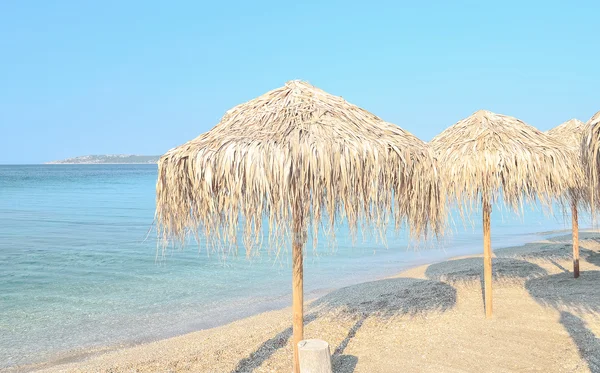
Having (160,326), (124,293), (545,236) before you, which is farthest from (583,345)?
(545,236)

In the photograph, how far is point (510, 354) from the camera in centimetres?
512

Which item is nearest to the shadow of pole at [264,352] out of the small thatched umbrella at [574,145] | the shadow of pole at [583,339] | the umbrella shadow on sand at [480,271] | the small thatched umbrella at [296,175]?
the small thatched umbrella at [296,175]

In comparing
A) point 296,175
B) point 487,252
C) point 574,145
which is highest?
point 574,145

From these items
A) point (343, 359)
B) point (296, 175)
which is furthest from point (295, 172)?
point (343, 359)

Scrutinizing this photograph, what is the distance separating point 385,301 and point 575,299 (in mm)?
2730

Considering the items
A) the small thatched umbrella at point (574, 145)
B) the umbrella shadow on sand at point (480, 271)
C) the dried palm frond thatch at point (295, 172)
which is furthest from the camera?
the umbrella shadow on sand at point (480, 271)

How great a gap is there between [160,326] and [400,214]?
540 cm

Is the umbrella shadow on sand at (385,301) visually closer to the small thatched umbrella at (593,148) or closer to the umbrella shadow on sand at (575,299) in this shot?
the umbrella shadow on sand at (575,299)

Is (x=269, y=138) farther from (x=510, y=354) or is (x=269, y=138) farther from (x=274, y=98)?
(x=510, y=354)

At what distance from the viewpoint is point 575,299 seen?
700cm

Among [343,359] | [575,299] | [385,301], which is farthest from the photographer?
[385,301]

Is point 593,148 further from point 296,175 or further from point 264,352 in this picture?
point 264,352

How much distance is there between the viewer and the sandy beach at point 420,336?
5.04 metres

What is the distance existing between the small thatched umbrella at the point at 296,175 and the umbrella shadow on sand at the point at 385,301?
81.7 inches
